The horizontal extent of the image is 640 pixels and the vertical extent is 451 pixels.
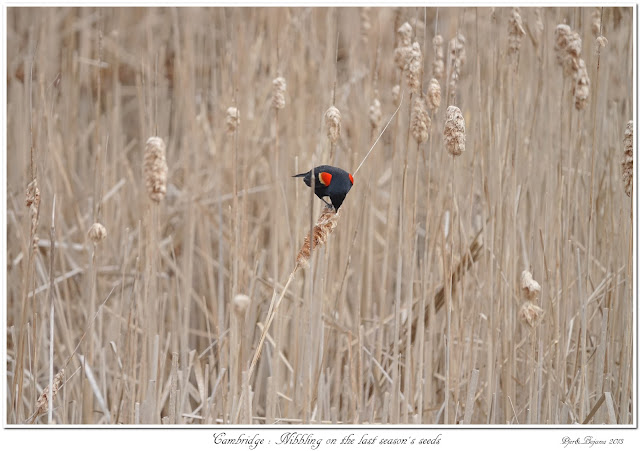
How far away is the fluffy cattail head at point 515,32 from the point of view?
45.9 inches

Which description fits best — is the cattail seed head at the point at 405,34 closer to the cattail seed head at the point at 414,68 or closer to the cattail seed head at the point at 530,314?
the cattail seed head at the point at 414,68

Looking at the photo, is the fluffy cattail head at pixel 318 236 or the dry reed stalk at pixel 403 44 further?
the dry reed stalk at pixel 403 44

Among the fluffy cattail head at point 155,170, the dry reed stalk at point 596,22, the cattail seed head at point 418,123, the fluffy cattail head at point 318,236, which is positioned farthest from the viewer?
the dry reed stalk at point 596,22

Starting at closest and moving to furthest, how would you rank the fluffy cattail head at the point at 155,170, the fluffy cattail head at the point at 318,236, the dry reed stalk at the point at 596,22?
1. the fluffy cattail head at the point at 155,170
2. the fluffy cattail head at the point at 318,236
3. the dry reed stalk at the point at 596,22

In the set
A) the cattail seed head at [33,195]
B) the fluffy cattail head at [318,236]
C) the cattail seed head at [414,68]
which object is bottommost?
the fluffy cattail head at [318,236]

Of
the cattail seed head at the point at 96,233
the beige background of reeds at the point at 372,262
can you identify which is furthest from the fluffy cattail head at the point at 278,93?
the cattail seed head at the point at 96,233

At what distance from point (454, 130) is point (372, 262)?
1.97 ft

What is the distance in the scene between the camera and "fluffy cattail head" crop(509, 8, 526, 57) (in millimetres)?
1167

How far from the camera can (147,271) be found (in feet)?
2.83

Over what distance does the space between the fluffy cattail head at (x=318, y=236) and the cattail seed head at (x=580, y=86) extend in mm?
553

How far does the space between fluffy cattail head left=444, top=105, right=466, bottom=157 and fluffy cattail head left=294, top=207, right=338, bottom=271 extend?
217 mm
